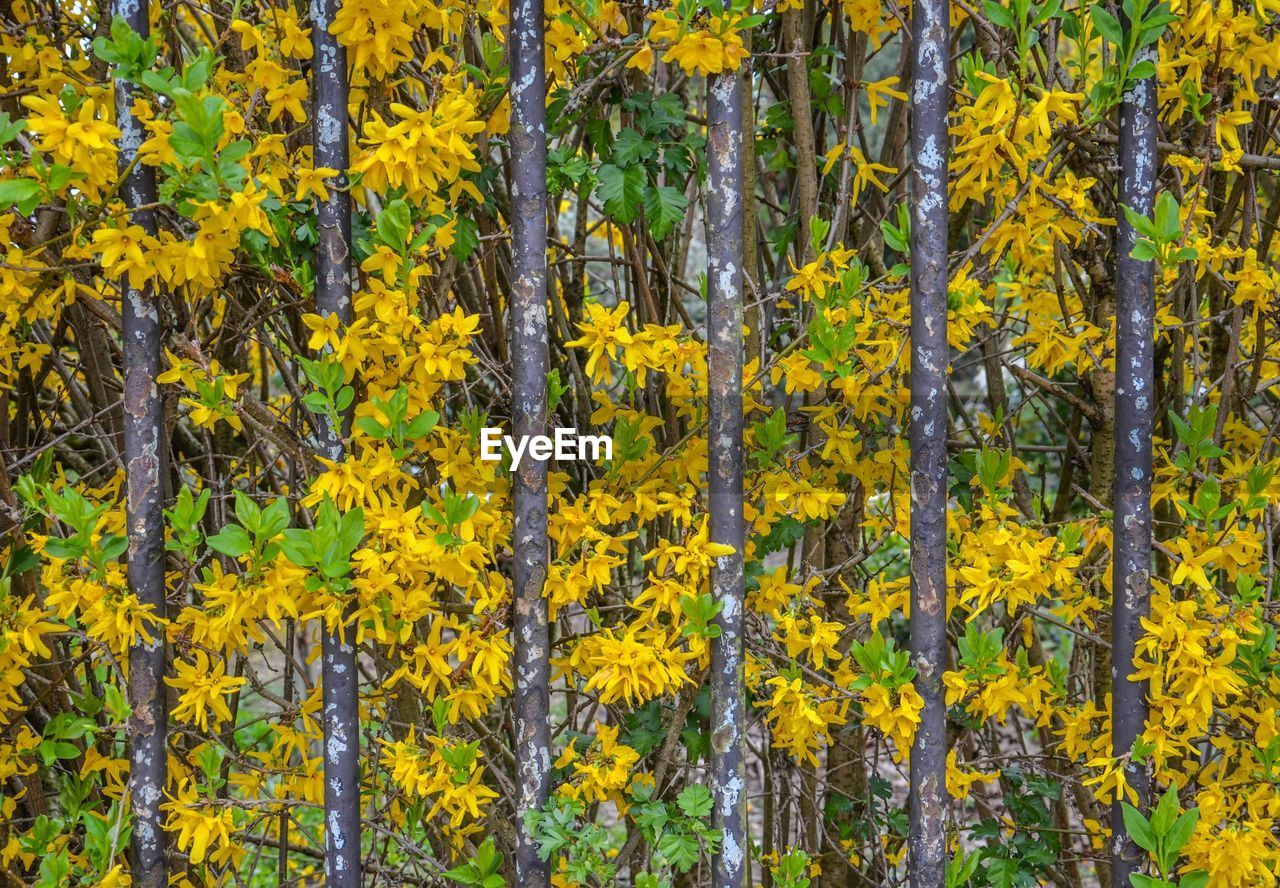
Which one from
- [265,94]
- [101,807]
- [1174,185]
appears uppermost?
[265,94]

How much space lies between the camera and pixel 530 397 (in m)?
1.99

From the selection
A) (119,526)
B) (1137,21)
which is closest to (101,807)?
(119,526)

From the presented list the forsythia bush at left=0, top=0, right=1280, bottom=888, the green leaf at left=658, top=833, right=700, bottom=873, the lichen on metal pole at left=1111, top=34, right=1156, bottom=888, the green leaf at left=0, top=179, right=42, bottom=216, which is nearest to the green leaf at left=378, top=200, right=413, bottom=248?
the forsythia bush at left=0, top=0, right=1280, bottom=888

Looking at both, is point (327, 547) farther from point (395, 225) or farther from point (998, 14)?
point (998, 14)

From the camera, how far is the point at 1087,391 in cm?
260

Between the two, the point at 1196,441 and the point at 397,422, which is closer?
the point at 397,422

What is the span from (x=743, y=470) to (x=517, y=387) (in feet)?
1.44

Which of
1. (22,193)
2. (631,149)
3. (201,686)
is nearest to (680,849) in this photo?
(201,686)

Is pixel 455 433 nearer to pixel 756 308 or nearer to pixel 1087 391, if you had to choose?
pixel 756 308

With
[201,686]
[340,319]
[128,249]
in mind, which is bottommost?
[201,686]

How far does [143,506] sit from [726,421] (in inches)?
42.5

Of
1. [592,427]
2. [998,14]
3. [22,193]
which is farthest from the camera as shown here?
[592,427]

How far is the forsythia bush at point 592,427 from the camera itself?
1847mm

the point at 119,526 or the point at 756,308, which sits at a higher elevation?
the point at 756,308
